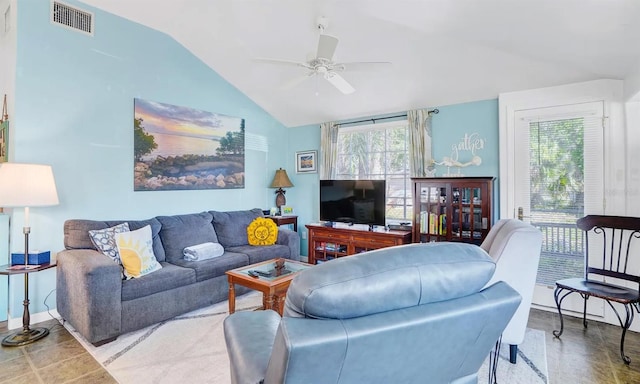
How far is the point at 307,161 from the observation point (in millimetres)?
5434

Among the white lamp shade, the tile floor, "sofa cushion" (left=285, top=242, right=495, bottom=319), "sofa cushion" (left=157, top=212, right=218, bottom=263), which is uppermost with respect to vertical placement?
the white lamp shade

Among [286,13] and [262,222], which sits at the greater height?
[286,13]

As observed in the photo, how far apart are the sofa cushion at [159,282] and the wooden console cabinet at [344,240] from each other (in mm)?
1986

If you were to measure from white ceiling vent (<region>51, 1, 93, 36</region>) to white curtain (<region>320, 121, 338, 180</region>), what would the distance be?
124 inches

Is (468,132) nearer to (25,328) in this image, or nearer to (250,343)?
(250,343)

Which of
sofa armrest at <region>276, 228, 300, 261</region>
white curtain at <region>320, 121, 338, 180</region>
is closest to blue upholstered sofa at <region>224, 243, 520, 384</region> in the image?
sofa armrest at <region>276, 228, 300, 261</region>

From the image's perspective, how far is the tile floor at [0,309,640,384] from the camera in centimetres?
215

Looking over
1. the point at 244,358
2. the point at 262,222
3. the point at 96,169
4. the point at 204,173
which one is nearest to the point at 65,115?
the point at 96,169

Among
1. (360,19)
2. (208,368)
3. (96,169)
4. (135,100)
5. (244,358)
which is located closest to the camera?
(244,358)

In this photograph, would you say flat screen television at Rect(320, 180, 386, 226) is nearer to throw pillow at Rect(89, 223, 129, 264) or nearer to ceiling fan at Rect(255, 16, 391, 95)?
ceiling fan at Rect(255, 16, 391, 95)

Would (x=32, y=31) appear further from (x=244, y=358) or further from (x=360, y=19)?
(x=244, y=358)

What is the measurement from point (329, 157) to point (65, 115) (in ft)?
10.9

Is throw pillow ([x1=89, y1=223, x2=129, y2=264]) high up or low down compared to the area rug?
up

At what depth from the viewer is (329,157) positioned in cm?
507
